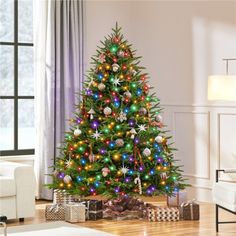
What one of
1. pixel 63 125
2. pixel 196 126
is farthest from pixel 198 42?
pixel 63 125

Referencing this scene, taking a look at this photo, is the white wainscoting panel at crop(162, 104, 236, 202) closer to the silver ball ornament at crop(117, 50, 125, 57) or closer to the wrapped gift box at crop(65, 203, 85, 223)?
the silver ball ornament at crop(117, 50, 125, 57)

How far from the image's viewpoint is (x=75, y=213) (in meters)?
7.76

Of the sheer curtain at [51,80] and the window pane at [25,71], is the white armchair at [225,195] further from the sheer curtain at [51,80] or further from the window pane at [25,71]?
the window pane at [25,71]

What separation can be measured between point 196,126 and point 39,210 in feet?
7.34

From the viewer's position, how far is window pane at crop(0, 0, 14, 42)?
941cm

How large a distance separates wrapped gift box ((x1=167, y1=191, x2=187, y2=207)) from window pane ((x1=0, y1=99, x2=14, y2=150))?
91.2 inches

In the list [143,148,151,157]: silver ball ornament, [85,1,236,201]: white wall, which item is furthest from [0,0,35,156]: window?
[143,148,151,157]: silver ball ornament

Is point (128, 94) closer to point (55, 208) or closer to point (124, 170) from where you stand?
point (124, 170)

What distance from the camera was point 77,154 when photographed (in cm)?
817

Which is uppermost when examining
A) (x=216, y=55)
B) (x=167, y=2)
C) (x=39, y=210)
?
(x=167, y=2)

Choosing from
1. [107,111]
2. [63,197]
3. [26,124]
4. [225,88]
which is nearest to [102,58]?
Answer: [107,111]

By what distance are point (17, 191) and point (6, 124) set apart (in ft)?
6.11

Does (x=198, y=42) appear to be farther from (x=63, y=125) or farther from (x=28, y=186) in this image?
(x=28, y=186)

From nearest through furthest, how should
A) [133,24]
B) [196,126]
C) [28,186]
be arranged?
[28,186], [196,126], [133,24]
